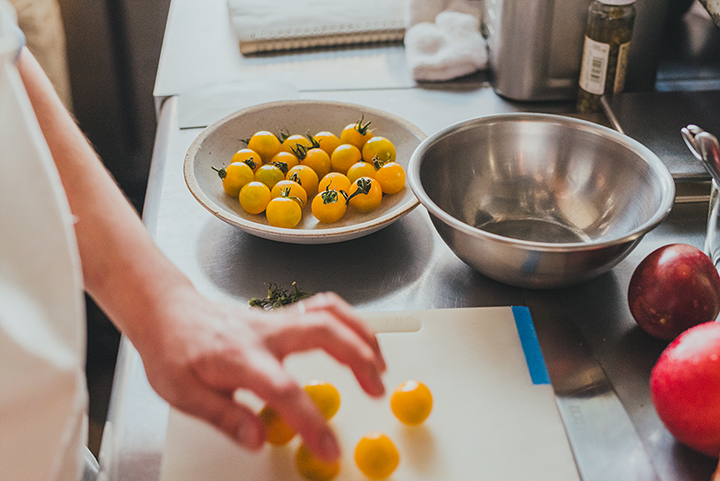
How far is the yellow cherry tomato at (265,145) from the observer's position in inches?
37.4

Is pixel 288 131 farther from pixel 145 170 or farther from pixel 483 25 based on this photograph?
pixel 145 170

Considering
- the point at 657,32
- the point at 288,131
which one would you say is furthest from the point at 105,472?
the point at 657,32

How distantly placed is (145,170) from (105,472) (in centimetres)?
185

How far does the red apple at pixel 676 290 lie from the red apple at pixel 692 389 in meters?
0.09

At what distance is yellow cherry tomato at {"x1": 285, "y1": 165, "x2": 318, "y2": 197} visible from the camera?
903mm

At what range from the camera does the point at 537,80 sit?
1.16 meters

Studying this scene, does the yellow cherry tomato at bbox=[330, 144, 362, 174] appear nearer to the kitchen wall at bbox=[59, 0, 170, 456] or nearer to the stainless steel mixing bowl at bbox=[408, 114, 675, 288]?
the stainless steel mixing bowl at bbox=[408, 114, 675, 288]

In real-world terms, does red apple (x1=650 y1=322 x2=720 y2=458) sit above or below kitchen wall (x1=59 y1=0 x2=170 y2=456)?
above

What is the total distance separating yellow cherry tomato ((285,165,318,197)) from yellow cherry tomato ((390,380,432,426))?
383 millimetres

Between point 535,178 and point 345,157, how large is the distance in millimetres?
267

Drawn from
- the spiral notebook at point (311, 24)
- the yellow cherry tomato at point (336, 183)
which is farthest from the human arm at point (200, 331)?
the spiral notebook at point (311, 24)

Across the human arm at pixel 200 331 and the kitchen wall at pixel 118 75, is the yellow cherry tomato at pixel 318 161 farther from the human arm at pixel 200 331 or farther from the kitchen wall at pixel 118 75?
the kitchen wall at pixel 118 75

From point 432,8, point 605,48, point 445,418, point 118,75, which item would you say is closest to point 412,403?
point 445,418

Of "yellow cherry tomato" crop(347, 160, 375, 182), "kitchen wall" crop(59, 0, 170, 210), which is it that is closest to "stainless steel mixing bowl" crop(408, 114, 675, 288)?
"yellow cherry tomato" crop(347, 160, 375, 182)
